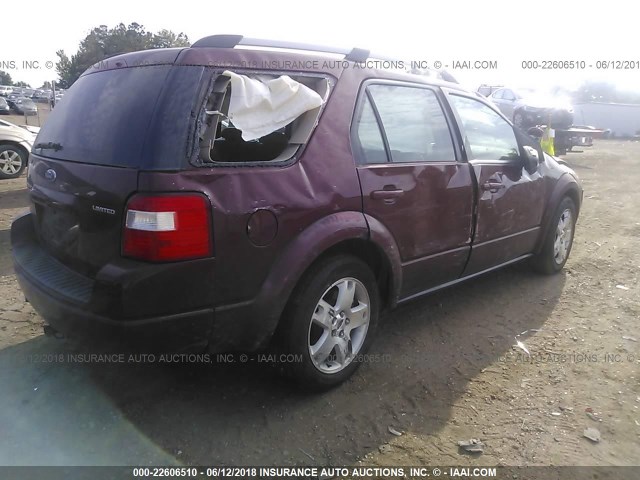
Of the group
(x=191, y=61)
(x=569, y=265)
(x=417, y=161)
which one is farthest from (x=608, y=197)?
(x=191, y=61)

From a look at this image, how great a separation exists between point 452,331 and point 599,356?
100cm

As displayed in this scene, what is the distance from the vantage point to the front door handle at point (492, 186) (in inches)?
148

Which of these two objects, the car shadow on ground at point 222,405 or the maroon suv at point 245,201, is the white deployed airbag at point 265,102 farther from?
the car shadow on ground at point 222,405

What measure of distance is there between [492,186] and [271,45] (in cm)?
203

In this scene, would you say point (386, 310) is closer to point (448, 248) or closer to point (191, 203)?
point (448, 248)

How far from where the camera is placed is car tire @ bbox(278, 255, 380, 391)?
2.67 metres

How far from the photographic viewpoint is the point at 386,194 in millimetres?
3014

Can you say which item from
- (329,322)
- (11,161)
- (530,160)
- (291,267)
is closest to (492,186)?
(530,160)

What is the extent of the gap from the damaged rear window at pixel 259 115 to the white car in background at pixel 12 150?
8.90 meters

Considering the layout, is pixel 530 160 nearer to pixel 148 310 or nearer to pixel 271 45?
pixel 271 45

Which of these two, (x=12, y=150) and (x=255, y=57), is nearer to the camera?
(x=255, y=57)

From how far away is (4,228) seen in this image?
618 centimetres

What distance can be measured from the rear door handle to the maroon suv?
0.01 m

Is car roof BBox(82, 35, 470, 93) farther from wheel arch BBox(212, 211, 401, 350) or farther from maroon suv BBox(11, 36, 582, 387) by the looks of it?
wheel arch BBox(212, 211, 401, 350)
